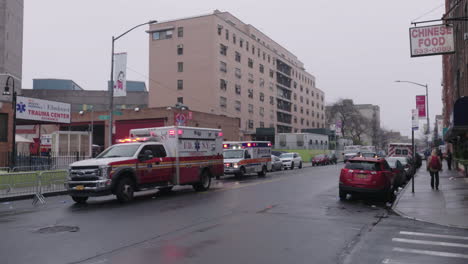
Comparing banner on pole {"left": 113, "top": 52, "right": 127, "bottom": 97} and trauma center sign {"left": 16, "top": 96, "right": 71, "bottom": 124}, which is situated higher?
banner on pole {"left": 113, "top": 52, "right": 127, "bottom": 97}

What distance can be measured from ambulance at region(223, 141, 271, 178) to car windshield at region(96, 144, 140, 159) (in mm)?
11450

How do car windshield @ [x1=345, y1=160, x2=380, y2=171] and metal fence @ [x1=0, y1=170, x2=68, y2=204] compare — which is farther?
metal fence @ [x1=0, y1=170, x2=68, y2=204]

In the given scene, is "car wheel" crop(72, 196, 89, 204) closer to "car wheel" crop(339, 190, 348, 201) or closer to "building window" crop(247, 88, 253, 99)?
"car wheel" crop(339, 190, 348, 201)

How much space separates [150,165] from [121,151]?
1.18 meters

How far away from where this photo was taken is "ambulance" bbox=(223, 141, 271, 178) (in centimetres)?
2662

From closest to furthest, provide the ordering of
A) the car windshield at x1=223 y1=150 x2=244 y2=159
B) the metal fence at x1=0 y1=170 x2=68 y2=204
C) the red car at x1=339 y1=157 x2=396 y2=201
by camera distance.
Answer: the red car at x1=339 y1=157 x2=396 y2=201, the metal fence at x1=0 y1=170 x2=68 y2=204, the car windshield at x1=223 y1=150 x2=244 y2=159

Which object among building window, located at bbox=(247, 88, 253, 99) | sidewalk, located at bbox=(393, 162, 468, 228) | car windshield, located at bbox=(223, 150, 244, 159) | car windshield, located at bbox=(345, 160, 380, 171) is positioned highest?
building window, located at bbox=(247, 88, 253, 99)

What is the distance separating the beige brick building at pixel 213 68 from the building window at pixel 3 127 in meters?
35.5

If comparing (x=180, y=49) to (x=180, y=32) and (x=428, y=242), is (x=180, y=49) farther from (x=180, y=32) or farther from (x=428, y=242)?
(x=428, y=242)

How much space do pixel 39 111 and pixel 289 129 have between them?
223ft

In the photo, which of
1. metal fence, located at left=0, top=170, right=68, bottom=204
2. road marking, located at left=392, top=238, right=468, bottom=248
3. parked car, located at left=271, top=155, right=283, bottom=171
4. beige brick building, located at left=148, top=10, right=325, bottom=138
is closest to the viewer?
road marking, located at left=392, top=238, right=468, bottom=248

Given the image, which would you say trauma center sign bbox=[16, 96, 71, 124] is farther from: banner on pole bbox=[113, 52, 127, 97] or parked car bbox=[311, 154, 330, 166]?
parked car bbox=[311, 154, 330, 166]

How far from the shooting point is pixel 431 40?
17.6 meters

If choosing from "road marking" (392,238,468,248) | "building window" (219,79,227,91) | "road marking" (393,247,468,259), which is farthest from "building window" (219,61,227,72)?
"road marking" (393,247,468,259)
